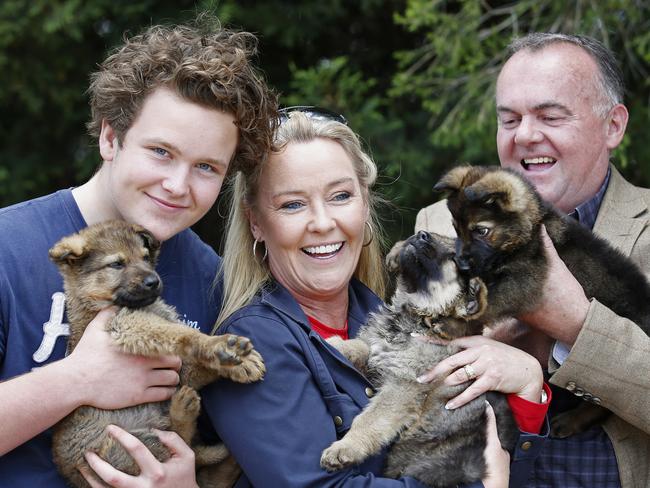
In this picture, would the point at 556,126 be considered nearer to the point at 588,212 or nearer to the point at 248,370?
the point at 588,212

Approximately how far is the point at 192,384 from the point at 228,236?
2.88 feet

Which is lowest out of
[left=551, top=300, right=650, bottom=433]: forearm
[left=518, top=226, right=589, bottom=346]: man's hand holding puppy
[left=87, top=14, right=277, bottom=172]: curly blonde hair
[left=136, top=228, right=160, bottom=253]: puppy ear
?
[left=551, top=300, right=650, bottom=433]: forearm

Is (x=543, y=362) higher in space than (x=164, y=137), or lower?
lower

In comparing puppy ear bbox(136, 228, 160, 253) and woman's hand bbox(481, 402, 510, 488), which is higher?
puppy ear bbox(136, 228, 160, 253)

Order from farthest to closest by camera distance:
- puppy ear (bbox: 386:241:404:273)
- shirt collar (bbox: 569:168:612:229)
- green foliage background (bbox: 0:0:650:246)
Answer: green foliage background (bbox: 0:0:650:246)
shirt collar (bbox: 569:168:612:229)
puppy ear (bbox: 386:241:404:273)

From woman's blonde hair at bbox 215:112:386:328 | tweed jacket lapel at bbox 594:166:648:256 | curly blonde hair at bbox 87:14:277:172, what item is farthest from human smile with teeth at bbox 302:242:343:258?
tweed jacket lapel at bbox 594:166:648:256

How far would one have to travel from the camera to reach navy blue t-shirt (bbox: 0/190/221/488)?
361 cm

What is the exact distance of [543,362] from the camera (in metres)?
4.57

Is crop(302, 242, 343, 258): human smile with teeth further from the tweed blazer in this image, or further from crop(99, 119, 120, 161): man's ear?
→ the tweed blazer

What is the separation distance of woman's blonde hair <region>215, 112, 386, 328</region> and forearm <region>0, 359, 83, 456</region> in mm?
816

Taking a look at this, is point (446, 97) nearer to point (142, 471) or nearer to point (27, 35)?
point (27, 35)

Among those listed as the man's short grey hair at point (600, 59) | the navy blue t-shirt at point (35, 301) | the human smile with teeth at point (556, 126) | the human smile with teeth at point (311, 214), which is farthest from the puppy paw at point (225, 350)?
the man's short grey hair at point (600, 59)

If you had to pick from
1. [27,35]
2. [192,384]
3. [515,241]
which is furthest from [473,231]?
[27,35]

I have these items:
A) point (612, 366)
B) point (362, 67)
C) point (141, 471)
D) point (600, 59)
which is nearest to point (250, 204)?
point (141, 471)
